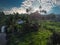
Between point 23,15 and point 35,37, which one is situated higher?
point 23,15

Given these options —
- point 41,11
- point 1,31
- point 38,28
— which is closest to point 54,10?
point 41,11

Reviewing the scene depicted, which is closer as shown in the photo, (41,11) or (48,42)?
(48,42)

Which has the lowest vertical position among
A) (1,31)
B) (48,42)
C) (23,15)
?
(48,42)

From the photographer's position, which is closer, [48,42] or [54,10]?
[48,42]

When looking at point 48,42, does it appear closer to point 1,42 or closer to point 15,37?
point 15,37

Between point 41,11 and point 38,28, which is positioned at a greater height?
point 41,11

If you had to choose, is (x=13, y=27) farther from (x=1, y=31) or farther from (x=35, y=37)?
(x=35, y=37)

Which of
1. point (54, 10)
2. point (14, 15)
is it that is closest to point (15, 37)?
point (14, 15)

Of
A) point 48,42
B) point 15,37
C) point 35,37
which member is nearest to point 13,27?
point 15,37
